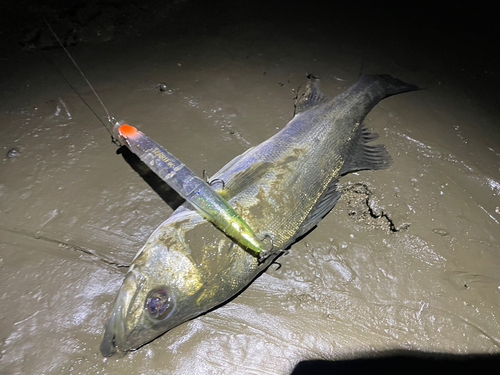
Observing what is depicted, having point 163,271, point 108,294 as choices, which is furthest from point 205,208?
point 108,294

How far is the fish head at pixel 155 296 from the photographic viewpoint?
170cm

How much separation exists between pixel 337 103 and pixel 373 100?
58 centimetres

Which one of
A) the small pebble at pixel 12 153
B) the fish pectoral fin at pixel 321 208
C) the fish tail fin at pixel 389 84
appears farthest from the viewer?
the fish tail fin at pixel 389 84

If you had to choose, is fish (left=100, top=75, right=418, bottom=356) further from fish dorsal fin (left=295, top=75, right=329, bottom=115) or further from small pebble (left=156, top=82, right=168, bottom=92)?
small pebble (left=156, top=82, right=168, bottom=92)

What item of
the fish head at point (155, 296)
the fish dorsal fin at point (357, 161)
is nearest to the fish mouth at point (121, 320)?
the fish head at point (155, 296)

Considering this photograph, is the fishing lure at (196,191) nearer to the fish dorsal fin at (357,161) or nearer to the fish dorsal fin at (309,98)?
the fish dorsal fin at (357,161)

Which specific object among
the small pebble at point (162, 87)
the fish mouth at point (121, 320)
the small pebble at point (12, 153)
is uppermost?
the small pebble at point (162, 87)

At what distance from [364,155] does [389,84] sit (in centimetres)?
138

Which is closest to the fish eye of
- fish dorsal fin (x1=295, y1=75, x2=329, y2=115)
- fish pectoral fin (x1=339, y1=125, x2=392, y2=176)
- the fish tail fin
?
fish pectoral fin (x1=339, y1=125, x2=392, y2=176)

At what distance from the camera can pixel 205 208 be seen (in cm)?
196

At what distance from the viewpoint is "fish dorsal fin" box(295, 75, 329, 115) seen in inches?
124

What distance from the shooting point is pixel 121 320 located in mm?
1685

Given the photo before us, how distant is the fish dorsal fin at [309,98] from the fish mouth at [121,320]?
96.4 inches

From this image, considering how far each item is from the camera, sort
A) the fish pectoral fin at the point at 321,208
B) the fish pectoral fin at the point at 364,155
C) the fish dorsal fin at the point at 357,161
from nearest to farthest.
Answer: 1. the fish pectoral fin at the point at 321,208
2. the fish dorsal fin at the point at 357,161
3. the fish pectoral fin at the point at 364,155
